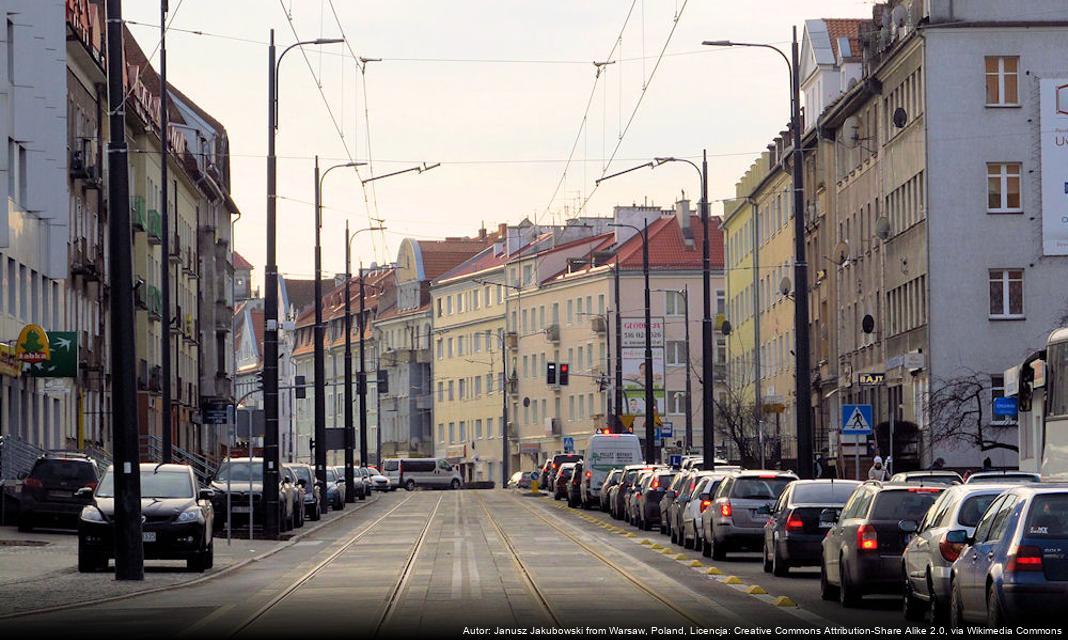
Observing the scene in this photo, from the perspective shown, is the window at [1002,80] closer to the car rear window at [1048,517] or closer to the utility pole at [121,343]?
the utility pole at [121,343]

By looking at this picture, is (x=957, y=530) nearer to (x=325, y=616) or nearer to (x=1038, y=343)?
(x=325, y=616)

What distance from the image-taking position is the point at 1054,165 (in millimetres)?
60375

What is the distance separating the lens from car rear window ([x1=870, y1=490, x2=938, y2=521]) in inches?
909

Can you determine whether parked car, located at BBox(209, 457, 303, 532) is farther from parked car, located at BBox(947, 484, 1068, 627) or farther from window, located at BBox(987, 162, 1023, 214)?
parked car, located at BBox(947, 484, 1068, 627)

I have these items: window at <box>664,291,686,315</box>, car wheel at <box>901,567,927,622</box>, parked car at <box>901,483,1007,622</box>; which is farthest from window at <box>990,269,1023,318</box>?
window at <box>664,291,686,315</box>

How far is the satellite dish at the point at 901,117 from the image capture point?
212 feet

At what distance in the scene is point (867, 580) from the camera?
74.1 ft

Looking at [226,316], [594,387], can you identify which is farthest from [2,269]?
[594,387]

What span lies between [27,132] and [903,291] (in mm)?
27345

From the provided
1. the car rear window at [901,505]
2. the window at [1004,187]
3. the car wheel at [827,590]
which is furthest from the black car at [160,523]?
the window at [1004,187]

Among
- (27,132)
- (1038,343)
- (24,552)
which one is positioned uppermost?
(27,132)

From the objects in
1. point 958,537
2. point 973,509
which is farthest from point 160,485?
point 958,537

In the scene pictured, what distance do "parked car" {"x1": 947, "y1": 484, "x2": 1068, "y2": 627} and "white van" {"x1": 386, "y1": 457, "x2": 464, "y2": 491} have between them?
361 ft

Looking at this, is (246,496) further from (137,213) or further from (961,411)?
(137,213)
